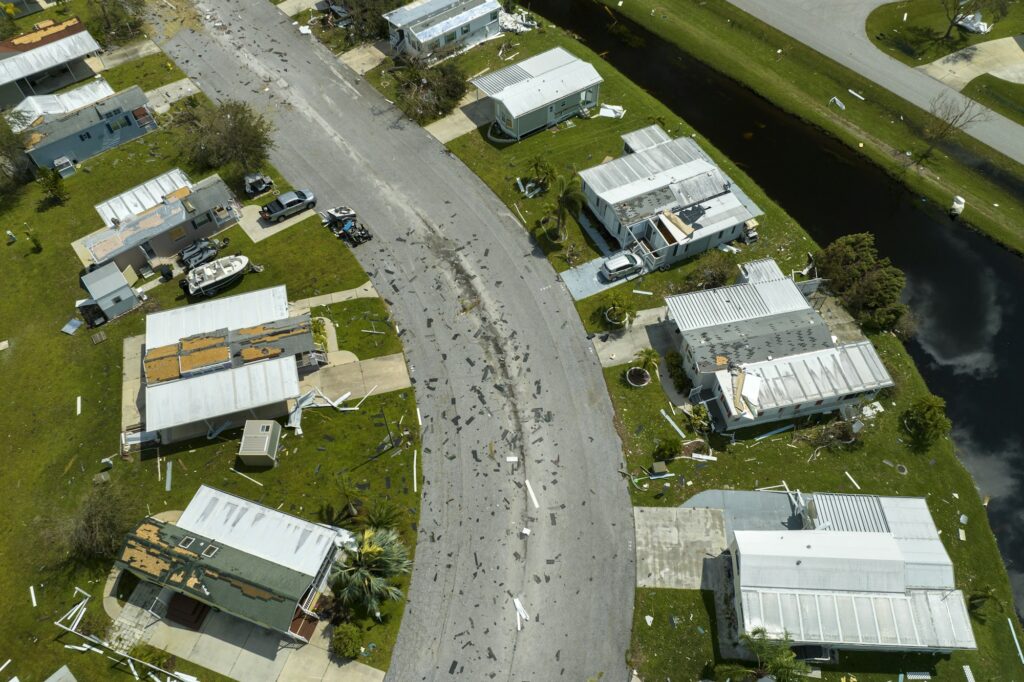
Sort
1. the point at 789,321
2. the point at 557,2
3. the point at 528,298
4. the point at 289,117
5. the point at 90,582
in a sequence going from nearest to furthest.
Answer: the point at 90,582 → the point at 789,321 → the point at 528,298 → the point at 289,117 → the point at 557,2

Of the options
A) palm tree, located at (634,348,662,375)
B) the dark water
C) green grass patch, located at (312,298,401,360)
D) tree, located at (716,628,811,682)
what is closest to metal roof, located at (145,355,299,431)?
green grass patch, located at (312,298,401,360)

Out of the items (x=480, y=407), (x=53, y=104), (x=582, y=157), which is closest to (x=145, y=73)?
(x=53, y=104)

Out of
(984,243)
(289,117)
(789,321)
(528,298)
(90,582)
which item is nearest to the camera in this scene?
(90,582)

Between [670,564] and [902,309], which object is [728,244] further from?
[670,564]

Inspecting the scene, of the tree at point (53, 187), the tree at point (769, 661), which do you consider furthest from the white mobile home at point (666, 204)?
the tree at point (53, 187)

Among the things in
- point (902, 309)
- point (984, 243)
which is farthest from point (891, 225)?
point (902, 309)

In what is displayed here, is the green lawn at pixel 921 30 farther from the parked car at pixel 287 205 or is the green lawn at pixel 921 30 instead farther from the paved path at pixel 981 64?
the parked car at pixel 287 205
